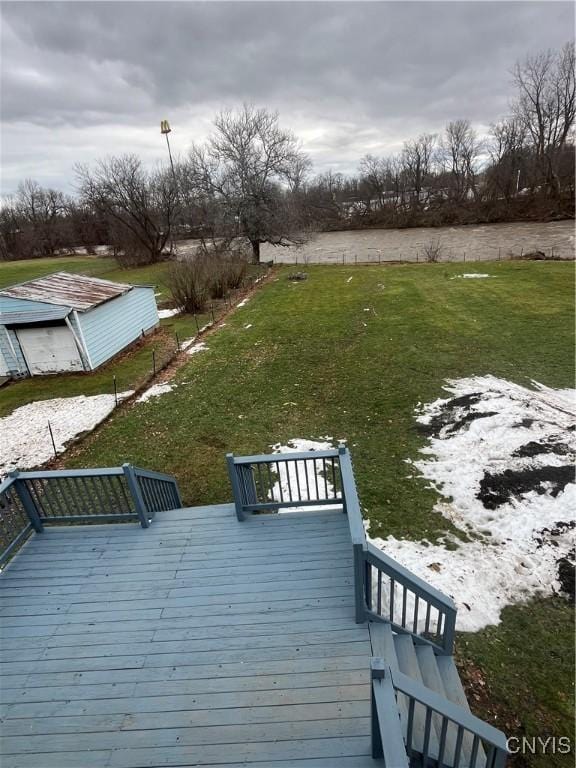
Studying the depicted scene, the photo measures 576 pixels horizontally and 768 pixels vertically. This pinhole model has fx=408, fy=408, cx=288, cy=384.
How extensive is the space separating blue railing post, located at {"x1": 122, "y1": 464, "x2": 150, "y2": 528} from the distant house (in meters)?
9.26

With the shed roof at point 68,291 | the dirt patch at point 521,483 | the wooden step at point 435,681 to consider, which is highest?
the shed roof at point 68,291

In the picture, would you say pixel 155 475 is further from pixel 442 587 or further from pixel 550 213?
pixel 550 213

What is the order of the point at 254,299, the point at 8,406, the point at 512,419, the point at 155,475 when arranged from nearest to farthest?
the point at 155,475
the point at 512,419
the point at 8,406
the point at 254,299

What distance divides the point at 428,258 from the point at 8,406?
83.3ft

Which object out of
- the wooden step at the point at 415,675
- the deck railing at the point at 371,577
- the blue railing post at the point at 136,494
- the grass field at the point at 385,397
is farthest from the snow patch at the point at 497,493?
the blue railing post at the point at 136,494

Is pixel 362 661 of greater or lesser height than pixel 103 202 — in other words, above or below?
below

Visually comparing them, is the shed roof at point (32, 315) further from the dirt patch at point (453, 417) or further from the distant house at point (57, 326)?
the dirt patch at point (453, 417)

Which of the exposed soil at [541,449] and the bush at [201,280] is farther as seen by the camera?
the bush at [201,280]

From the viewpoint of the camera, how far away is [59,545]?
4.82m

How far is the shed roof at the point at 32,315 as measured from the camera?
12.1m

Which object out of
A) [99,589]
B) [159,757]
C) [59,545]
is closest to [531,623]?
[159,757]

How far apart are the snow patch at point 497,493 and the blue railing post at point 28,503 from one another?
434cm

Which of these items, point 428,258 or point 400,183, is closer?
point 428,258
